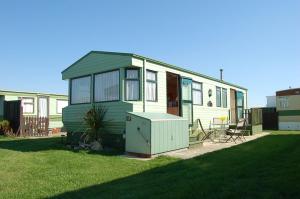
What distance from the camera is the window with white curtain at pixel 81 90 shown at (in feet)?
43.0

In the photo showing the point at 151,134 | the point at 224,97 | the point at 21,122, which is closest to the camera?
the point at 151,134

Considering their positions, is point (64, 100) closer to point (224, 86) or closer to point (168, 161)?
point (224, 86)

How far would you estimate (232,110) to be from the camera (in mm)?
21094

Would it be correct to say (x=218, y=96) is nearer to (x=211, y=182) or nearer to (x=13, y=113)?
(x=13, y=113)

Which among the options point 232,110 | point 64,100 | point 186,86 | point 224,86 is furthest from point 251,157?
point 64,100

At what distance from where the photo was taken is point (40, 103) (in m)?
22.6

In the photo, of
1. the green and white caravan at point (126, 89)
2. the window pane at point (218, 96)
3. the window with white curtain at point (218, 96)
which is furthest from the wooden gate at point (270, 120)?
the green and white caravan at point (126, 89)

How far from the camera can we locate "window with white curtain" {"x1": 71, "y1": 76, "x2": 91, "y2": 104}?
516 inches

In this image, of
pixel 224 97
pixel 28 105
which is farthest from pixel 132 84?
pixel 28 105

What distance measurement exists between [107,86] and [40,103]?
1222cm

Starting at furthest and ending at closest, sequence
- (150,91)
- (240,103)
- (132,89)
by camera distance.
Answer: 1. (240,103)
2. (150,91)
3. (132,89)

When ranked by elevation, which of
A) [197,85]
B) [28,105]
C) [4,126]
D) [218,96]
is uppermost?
[197,85]

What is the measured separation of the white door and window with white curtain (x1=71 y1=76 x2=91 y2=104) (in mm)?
9704

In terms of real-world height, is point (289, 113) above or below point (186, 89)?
below
